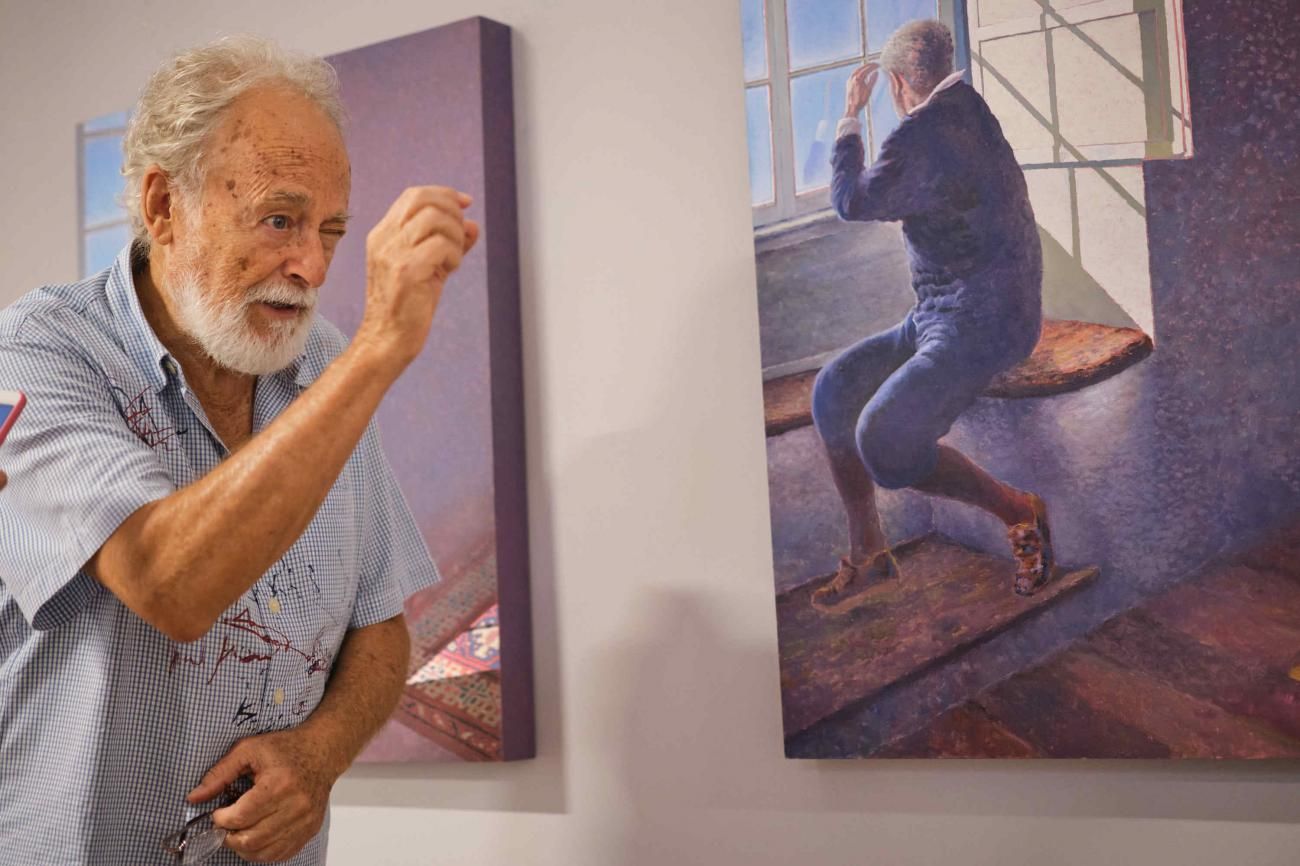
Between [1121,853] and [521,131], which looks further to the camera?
[521,131]

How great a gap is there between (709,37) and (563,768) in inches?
44.4

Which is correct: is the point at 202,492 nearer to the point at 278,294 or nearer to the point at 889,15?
the point at 278,294

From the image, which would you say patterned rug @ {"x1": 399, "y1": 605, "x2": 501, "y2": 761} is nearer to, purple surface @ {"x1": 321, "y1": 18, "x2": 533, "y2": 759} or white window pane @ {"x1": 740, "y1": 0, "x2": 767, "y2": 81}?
purple surface @ {"x1": 321, "y1": 18, "x2": 533, "y2": 759}

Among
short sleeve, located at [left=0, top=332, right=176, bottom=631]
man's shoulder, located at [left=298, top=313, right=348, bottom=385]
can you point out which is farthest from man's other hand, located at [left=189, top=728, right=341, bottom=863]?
man's shoulder, located at [left=298, top=313, right=348, bottom=385]

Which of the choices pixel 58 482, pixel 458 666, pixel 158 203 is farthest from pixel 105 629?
pixel 458 666

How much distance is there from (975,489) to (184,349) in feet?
3.18

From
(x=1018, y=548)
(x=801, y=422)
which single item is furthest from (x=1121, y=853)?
(x=801, y=422)

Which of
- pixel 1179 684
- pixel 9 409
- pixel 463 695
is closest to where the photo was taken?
pixel 9 409

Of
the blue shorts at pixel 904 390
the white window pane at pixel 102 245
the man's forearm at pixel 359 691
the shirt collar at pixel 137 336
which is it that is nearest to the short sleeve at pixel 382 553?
the man's forearm at pixel 359 691

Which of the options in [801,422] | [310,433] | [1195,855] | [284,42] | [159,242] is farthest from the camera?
[284,42]

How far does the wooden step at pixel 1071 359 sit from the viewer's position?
1.60m

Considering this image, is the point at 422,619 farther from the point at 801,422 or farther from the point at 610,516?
the point at 801,422

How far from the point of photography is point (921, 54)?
1.74 meters

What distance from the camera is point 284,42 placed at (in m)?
2.43
